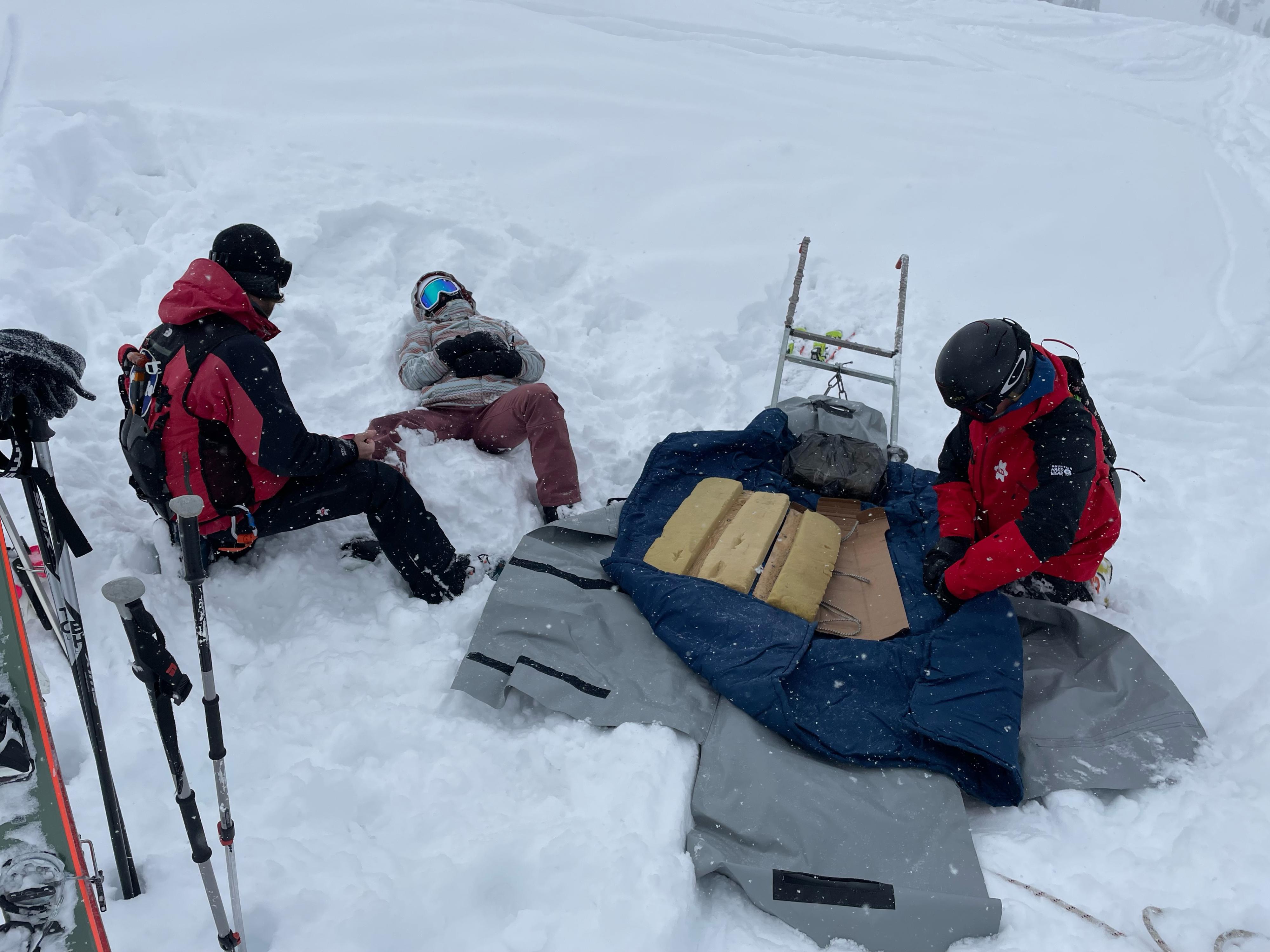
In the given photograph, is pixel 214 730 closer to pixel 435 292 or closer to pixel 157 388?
pixel 157 388

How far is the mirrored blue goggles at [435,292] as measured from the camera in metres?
4.41

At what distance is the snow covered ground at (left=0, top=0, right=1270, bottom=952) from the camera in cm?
214

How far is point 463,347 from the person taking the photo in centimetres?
410

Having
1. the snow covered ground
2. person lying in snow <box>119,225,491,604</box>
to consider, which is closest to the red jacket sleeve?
the snow covered ground

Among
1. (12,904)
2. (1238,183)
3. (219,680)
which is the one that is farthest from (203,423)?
(1238,183)

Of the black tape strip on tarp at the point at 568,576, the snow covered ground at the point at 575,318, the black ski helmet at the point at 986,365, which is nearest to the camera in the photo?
the snow covered ground at the point at 575,318

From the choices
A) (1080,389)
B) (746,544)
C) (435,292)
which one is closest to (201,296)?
(435,292)

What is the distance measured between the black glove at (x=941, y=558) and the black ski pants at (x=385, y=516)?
1938 millimetres

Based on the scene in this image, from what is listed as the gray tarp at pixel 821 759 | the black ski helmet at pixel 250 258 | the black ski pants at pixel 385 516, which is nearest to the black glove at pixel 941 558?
the gray tarp at pixel 821 759

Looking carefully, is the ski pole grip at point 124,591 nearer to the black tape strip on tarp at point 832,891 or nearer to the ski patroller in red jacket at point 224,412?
the ski patroller in red jacket at point 224,412

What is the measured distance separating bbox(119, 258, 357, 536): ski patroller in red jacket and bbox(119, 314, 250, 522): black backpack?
0.01 m

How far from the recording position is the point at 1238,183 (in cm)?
794

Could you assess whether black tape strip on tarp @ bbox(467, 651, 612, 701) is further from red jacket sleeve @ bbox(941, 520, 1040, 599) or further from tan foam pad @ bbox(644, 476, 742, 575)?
red jacket sleeve @ bbox(941, 520, 1040, 599)

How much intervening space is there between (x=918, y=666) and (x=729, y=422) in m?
2.19
